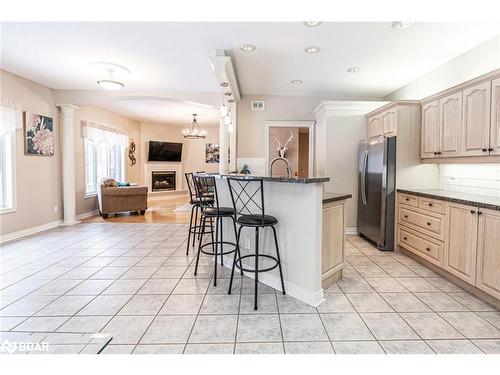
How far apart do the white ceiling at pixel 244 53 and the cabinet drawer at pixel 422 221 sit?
2.02 metres

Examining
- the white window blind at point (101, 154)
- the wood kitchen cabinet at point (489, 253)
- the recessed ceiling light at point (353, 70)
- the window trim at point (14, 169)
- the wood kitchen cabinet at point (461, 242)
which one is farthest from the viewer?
the white window blind at point (101, 154)

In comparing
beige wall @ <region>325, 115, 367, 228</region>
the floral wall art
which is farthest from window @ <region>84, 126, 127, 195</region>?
beige wall @ <region>325, 115, 367, 228</region>

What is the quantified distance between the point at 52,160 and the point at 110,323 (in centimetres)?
457

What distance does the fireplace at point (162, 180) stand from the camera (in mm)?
9781

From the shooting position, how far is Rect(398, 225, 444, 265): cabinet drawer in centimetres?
299

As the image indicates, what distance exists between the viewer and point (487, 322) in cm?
208

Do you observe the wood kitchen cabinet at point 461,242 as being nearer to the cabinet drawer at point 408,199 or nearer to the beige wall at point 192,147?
the cabinet drawer at point 408,199

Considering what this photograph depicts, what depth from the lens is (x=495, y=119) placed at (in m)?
2.62

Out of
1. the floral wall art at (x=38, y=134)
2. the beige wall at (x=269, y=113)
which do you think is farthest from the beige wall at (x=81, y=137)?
the beige wall at (x=269, y=113)

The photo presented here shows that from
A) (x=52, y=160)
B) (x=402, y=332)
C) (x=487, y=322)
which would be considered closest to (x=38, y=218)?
(x=52, y=160)

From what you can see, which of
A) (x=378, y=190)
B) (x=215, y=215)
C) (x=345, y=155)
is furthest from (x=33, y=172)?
(x=378, y=190)

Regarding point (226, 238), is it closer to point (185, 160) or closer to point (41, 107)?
point (41, 107)

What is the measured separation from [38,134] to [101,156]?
8.43 feet
